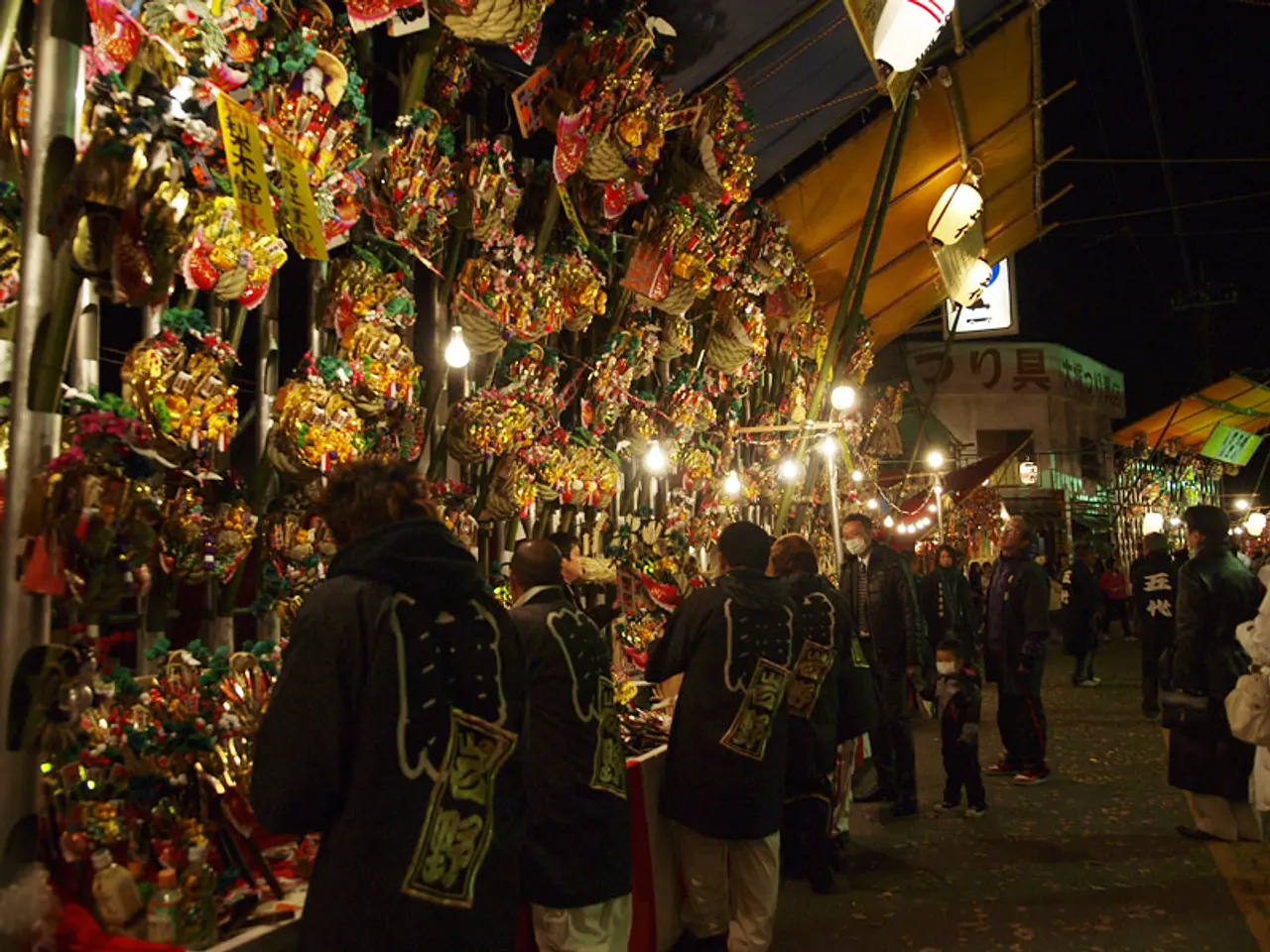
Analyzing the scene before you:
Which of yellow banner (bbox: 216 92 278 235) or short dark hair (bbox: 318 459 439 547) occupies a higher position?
yellow banner (bbox: 216 92 278 235)

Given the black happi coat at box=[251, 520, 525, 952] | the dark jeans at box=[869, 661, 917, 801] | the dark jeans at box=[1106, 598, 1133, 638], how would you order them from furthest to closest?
the dark jeans at box=[1106, 598, 1133, 638], the dark jeans at box=[869, 661, 917, 801], the black happi coat at box=[251, 520, 525, 952]

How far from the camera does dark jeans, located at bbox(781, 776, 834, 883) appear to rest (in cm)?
534

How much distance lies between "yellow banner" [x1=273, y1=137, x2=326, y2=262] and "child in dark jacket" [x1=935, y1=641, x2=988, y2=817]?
5058 mm

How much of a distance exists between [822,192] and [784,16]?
3.32 meters

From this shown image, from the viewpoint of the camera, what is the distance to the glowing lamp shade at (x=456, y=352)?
17.3 feet

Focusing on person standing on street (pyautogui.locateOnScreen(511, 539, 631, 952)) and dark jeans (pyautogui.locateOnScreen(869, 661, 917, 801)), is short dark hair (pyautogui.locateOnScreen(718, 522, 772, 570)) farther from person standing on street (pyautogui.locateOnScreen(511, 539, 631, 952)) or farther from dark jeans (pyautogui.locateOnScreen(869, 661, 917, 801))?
dark jeans (pyautogui.locateOnScreen(869, 661, 917, 801))

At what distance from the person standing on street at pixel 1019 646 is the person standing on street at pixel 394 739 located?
19.2 ft

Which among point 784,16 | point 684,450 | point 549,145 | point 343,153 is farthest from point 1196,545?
point 343,153

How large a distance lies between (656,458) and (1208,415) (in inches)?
836

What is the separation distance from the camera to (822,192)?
10.1 m

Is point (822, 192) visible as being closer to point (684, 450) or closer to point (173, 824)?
point (684, 450)

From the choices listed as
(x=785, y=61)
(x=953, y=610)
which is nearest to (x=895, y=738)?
(x=953, y=610)

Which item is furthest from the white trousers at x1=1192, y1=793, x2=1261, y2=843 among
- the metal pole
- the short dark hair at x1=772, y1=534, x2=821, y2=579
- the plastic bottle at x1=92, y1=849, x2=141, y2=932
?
the metal pole

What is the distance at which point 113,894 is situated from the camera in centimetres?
240
